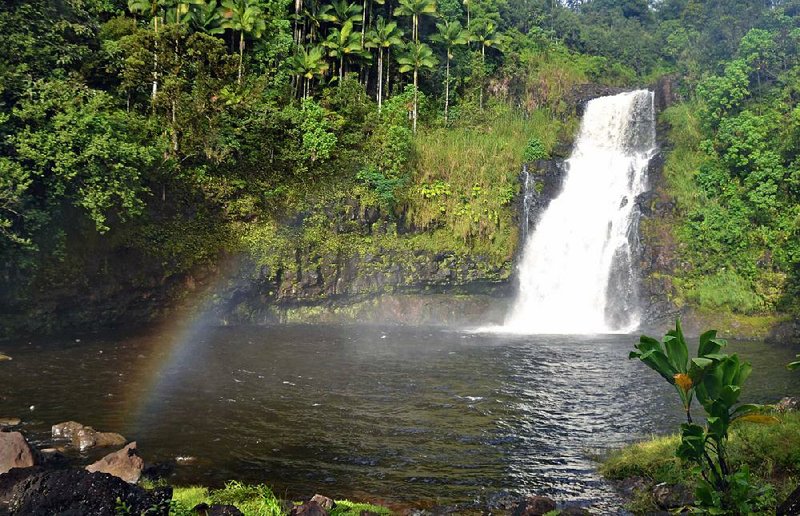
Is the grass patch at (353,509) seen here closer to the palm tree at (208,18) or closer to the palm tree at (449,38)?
the palm tree at (208,18)

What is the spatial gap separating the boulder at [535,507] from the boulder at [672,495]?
1.47 metres

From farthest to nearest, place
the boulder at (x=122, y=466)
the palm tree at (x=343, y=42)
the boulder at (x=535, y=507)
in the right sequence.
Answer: the palm tree at (x=343, y=42) < the boulder at (x=122, y=466) < the boulder at (x=535, y=507)

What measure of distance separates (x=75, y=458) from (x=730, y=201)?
101ft

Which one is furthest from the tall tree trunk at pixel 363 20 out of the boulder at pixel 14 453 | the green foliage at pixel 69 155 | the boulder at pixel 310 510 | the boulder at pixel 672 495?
the boulder at pixel 310 510

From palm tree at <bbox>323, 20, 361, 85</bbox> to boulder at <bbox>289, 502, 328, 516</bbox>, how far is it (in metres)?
31.7

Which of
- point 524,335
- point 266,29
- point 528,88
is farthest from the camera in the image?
point 528,88

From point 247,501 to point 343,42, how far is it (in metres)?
33.0

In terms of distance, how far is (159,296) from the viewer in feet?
89.2

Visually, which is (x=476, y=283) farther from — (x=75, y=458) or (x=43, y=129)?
(x=75, y=458)

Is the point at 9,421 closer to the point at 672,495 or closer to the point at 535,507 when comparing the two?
the point at 535,507

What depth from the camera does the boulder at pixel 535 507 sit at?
8.00 meters

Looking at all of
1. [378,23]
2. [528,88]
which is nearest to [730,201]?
[528,88]

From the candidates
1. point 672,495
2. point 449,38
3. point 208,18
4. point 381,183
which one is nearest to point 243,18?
point 208,18

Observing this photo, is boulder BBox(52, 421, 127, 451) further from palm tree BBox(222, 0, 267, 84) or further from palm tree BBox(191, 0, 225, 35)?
palm tree BBox(191, 0, 225, 35)
